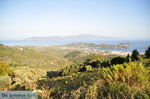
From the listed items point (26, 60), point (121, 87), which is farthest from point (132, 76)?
point (26, 60)

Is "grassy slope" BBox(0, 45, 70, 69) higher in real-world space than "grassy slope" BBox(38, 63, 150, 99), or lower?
lower

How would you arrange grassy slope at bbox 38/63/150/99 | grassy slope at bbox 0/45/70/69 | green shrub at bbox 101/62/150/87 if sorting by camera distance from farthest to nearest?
grassy slope at bbox 0/45/70/69
green shrub at bbox 101/62/150/87
grassy slope at bbox 38/63/150/99

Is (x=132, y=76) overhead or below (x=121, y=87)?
overhead

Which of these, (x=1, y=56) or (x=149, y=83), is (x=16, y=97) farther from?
(x=1, y=56)

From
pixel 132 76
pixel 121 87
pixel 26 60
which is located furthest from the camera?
pixel 26 60

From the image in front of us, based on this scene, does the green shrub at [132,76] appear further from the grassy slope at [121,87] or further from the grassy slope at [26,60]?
the grassy slope at [26,60]

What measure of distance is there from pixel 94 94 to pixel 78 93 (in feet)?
1.27

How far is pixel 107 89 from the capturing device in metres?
2.92

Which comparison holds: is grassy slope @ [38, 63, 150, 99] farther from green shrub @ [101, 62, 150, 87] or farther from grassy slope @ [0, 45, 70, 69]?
grassy slope @ [0, 45, 70, 69]

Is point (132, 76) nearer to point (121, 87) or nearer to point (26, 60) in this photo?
point (121, 87)

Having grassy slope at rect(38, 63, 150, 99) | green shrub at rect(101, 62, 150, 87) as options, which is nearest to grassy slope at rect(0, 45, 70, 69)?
grassy slope at rect(38, 63, 150, 99)

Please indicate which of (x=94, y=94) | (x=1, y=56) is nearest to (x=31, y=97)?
(x=94, y=94)

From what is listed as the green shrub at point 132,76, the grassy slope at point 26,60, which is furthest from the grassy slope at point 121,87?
the grassy slope at point 26,60

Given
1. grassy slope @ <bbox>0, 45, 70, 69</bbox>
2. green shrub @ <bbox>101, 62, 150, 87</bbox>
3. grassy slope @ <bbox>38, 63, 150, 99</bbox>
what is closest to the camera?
grassy slope @ <bbox>38, 63, 150, 99</bbox>
